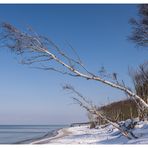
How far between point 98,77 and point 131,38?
1389 millimetres

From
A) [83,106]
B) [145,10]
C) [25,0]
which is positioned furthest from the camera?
[145,10]

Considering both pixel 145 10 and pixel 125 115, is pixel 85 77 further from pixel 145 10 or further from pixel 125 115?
pixel 125 115

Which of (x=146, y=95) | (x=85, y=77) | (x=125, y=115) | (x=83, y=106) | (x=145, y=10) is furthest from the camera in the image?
(x=125, y=115)

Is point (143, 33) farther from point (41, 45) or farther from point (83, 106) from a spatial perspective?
point (41, 45)

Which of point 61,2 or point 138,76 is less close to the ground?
point 61,2

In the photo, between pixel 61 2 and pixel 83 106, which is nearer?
pixel 61 2

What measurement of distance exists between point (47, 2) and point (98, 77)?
3.42 feet

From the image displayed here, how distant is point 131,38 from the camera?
5410 millimetres

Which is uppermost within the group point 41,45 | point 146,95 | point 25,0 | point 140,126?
point 25,0

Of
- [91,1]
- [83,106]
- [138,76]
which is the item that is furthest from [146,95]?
[91,1]

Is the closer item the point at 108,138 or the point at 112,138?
the point at 112,138

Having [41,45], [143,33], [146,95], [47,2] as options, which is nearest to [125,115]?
[146,95]

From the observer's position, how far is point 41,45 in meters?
Result: 4.26

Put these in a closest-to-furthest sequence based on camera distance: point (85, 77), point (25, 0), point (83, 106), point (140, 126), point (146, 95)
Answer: point (25, 0), point (85, 77), point (83, 106), point (140, 126), point (146, 95)
